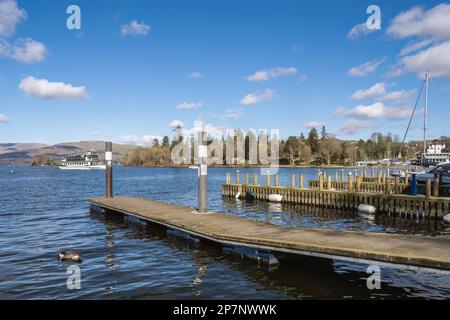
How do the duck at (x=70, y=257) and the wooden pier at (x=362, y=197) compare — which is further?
the wooden pier at (x=362, y=197)

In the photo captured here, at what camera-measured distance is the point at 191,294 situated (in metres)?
11.4

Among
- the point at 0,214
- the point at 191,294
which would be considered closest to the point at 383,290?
the point at 191,294

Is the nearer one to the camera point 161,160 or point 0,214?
point 0,214

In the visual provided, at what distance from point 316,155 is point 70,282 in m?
163

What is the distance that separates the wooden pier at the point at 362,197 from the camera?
82.9 ft

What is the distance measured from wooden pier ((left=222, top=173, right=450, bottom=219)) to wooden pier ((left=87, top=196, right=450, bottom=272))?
13.9m

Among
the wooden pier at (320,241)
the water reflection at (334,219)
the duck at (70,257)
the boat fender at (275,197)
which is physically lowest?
the water reflection at (334,219)

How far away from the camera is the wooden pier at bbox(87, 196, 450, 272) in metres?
10.6

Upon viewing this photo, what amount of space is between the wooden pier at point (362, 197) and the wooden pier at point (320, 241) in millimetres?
13936

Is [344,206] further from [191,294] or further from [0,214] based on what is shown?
[0,214]

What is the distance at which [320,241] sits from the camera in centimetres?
1283

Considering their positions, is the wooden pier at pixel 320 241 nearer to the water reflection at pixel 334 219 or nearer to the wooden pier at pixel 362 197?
the water reflection at pixel 334 219

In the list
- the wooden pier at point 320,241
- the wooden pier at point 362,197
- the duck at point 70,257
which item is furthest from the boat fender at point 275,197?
the duck at point 70,257

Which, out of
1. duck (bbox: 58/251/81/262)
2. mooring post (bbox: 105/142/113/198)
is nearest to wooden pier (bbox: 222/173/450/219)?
mooring post (bbox: 105/142/113/198)
